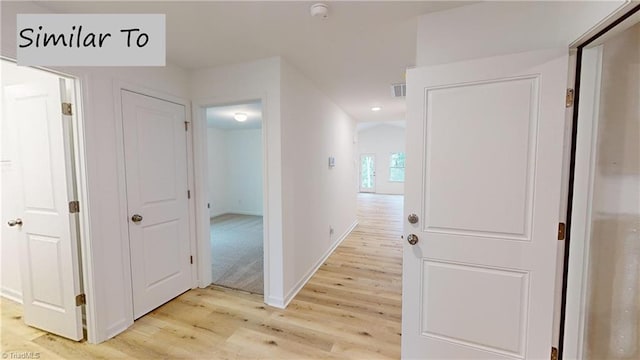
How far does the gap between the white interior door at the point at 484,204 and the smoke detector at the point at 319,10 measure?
654 millimetres

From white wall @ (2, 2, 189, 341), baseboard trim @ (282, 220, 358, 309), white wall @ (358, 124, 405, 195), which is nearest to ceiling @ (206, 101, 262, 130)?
white wall @ (2, 2, 189, 341)

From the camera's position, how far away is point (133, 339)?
196 centimetres

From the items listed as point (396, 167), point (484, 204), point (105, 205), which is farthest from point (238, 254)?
point (396, 167)

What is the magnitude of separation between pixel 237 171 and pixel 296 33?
548 cm

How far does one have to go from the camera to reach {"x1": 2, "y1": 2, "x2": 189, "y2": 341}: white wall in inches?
73.1

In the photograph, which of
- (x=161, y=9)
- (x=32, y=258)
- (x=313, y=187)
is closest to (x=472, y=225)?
(x=313, y=187)

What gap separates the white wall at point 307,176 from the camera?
249 centimetres

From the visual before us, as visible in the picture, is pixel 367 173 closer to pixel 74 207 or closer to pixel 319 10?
pixel 319 10

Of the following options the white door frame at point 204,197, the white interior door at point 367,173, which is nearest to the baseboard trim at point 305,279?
the white door frame at point 204,197

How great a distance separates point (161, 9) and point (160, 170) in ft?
4.31

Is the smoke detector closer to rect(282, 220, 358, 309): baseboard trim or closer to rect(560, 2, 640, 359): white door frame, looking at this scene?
rect(560, 2, 640, 359): white door frame

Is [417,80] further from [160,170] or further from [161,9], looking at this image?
[160,170]

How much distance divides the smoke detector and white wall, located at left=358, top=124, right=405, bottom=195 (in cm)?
1029

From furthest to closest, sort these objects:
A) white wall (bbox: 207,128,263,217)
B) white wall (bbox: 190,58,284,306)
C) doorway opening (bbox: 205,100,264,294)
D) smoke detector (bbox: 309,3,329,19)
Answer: white wall (bbox: 207,128,263,217) → doorway opening (bbox: 205,100,264,294) → white wall (bbox: 190,58,284,306) → smoke detector (bbox: 309,3,329,19)
